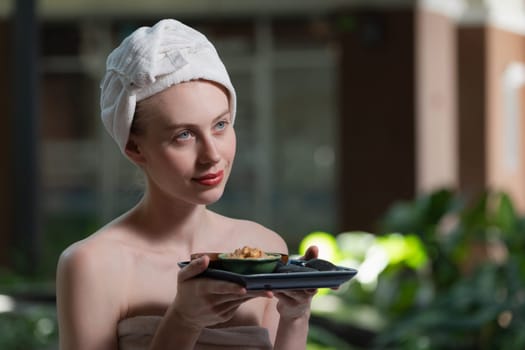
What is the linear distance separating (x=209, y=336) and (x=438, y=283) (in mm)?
6621

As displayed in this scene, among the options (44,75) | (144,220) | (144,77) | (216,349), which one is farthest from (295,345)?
(44,75)

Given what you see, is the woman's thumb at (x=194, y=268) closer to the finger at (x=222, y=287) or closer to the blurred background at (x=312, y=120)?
the finger at (x=222, y=287)

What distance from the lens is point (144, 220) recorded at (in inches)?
62.1

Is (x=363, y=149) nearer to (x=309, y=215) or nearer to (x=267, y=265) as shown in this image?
(x=309, y=215)

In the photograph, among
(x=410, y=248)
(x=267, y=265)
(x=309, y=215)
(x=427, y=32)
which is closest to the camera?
(x=267, y=265)

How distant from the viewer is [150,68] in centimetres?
147

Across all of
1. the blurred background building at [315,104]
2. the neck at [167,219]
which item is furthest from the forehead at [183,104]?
the blurred background building at [315,104]

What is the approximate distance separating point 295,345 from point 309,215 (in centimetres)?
1442

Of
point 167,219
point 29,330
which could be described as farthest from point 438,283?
point 167,219

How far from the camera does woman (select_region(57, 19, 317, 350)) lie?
4.83 ft

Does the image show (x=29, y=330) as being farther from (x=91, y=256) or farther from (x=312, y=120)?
(x=312, y=120)

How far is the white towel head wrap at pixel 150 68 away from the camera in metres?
1.48

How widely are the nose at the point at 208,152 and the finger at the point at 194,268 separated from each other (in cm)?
14

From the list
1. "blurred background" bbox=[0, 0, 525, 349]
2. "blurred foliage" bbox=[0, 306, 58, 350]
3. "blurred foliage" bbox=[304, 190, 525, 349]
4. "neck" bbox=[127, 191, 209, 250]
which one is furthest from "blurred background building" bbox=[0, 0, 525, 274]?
"neck" bbox=[127, 191, 209, 250]
